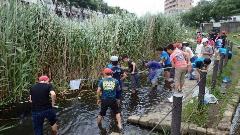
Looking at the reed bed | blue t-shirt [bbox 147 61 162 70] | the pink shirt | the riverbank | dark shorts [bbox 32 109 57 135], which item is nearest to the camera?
dark shorts [bbox 32 109 57 135]

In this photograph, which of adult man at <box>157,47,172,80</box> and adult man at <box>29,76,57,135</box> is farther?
adult man at <box>157,47,172,80</box>

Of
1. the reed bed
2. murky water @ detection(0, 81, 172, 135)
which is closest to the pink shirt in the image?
murky water @ detection(0, 81, 172, 135)

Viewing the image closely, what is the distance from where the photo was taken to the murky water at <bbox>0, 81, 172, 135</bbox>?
25.7 ft

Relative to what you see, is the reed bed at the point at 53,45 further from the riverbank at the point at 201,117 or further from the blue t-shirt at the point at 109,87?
the riverbank at the point at 201,117

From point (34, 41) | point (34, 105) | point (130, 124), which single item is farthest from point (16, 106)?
point (130, 124)

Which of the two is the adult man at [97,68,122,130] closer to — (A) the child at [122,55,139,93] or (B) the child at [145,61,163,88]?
(A) the child at [122,55,139,93]

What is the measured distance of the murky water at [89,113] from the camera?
785cm

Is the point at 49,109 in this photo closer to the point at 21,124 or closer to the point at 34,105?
the point at 34,105

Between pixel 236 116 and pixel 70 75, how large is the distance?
5.75 m

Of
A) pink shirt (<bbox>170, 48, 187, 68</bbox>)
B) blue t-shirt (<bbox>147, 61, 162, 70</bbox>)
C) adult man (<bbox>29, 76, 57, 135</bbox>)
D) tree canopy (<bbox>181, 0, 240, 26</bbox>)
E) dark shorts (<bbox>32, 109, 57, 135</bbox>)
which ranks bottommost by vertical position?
→ dark shorts (<bbox>32, 109, 57, 135</bbox>)

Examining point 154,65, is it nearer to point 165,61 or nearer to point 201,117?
point 165,61

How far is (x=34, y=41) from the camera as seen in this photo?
981cm

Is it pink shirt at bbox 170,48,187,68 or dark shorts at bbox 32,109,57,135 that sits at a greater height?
pink shirt at bbox 170,48,187,68

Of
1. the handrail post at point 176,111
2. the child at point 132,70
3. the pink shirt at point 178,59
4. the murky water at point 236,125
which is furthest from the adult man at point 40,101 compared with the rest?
the pink shirt at point 178,59
